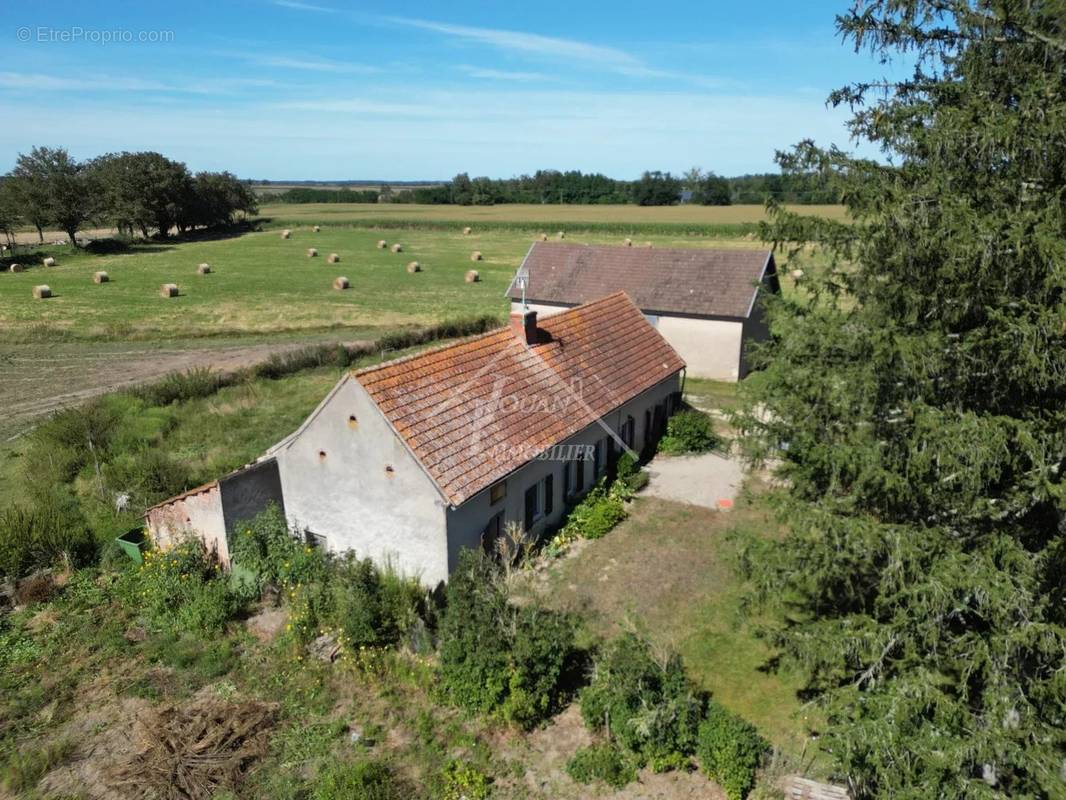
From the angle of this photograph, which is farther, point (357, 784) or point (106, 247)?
point (106, 247)

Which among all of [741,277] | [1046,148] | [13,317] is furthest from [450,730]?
[13,317]

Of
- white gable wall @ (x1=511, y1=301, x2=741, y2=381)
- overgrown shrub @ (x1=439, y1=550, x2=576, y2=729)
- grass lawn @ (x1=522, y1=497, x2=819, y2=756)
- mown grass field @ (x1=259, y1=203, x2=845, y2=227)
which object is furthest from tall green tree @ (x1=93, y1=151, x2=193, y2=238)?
overgrown shrub @ (x1=439, y1=550, x2=576, y2=729)

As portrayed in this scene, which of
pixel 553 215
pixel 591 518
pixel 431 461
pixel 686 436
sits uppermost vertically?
pixel 553 215

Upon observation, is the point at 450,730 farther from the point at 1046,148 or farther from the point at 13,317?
the point at 13,317

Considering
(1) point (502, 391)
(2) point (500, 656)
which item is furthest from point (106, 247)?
(2) point (500, 656)

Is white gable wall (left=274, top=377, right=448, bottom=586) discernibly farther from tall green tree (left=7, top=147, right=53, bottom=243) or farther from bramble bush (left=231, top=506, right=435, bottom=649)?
tall green tree (left=7, top=147, right=53, bottom=243)

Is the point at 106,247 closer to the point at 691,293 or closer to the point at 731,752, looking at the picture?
the point at 691,293
